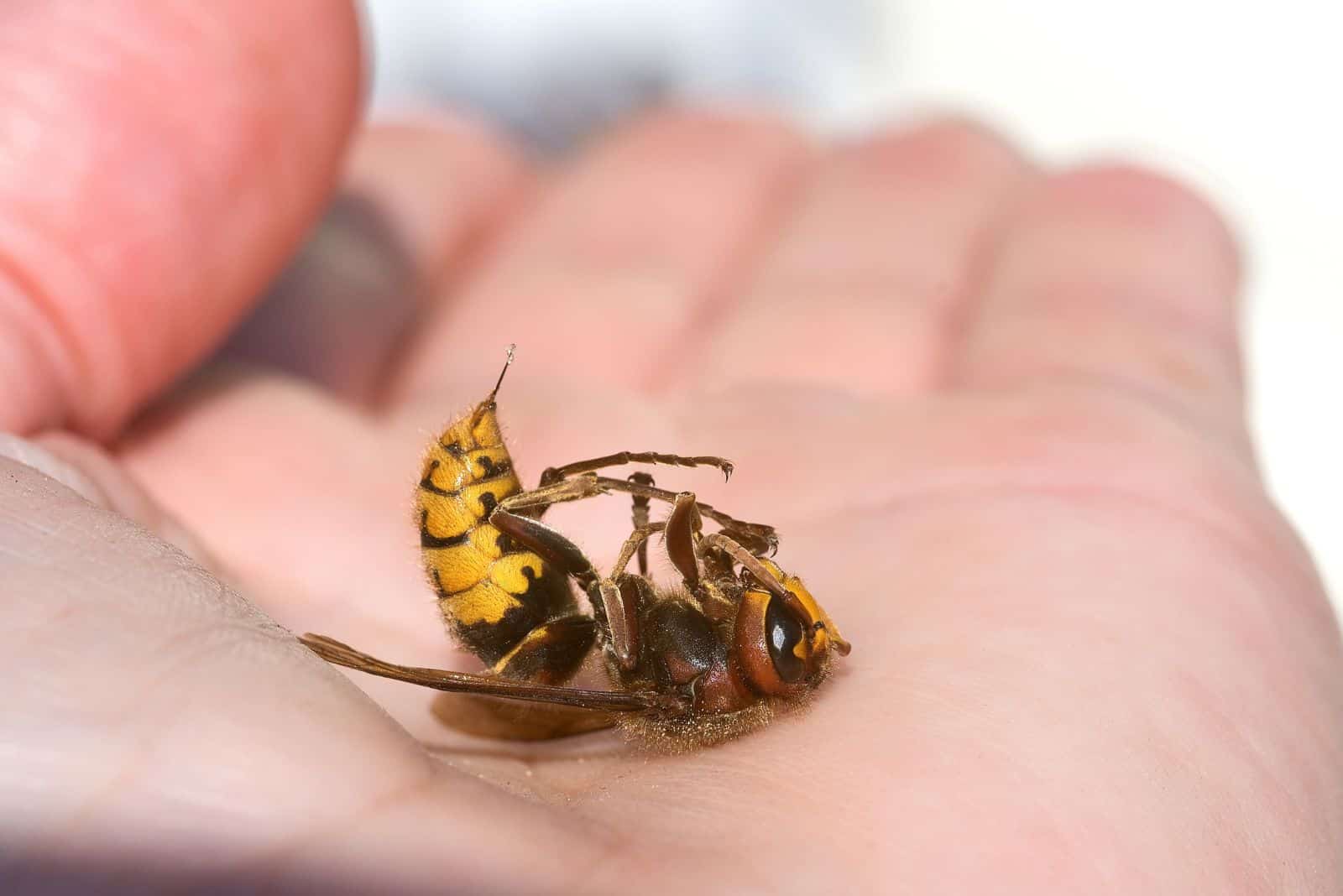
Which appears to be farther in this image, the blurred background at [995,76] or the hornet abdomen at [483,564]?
the blurred background at [995,76]

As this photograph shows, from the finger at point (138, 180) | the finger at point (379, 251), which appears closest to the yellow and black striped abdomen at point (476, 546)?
the finger at point (138, 180)

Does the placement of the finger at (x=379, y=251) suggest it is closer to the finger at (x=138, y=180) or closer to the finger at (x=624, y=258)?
the finger at (x=624, y=258)

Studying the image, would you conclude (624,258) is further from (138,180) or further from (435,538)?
(435,538)

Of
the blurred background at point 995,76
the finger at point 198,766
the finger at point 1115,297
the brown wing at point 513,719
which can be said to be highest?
the blurred background at point 995,76

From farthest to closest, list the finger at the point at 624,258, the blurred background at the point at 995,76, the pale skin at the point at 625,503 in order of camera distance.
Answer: the blurred background at the point at 995,76 < the finger at the point at 624,258 < the pale skin at the point at 625,503

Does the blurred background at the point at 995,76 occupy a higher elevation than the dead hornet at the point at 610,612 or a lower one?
higher

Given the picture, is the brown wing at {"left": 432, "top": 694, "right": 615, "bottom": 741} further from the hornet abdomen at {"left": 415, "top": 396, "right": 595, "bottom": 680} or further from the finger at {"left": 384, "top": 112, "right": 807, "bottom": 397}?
the finger at {"left": 384, "top": 112, "right": 807, "bottom": 397}

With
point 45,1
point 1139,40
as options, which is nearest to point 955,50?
point 1139,40

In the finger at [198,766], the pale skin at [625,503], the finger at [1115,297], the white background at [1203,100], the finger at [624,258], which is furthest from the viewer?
the white background at [1203,100]
